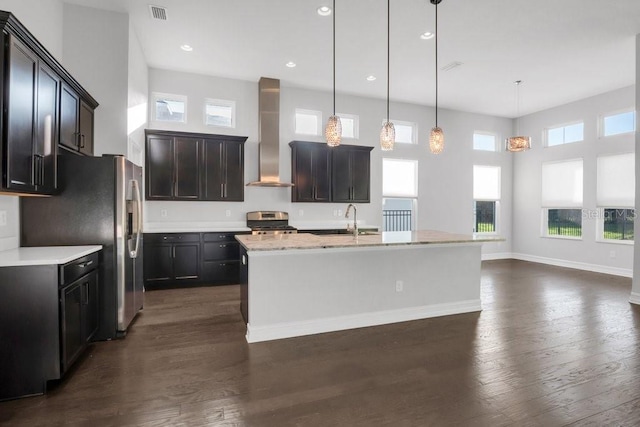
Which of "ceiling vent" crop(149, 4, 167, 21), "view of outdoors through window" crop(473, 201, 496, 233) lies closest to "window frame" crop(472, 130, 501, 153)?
"view of outdoors through window" crop(473, 201, 496, 233)

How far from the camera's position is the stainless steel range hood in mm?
5691

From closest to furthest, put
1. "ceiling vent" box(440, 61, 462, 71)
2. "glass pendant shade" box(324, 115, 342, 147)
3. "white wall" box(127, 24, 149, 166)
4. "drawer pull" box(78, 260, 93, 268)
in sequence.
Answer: "drawer pull" box(78, 260, 93, 268)
"glass pendant shade" box(324, 115, 342, 147)
"white wall" box(127, 24, 149, 166)
"ceiling vent" box(440, 61, 462, 71)

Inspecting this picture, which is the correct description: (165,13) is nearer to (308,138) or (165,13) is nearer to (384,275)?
(308,138)

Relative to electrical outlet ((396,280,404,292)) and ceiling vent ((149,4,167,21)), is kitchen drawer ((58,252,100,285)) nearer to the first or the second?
ceiling vent ((149,4,167,21))

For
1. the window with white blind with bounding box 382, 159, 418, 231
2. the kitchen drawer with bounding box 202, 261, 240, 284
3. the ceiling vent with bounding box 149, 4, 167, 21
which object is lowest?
the kitchen drawer with bounding box 202, 261, 240, 284

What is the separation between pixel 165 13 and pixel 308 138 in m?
3.11

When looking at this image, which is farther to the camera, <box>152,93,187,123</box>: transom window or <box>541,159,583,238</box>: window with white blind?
<box>541,159,583,238</box>: window with white blind

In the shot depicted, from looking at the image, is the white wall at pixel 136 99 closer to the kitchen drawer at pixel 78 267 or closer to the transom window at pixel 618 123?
the kitchen drawer at pixel 78 267

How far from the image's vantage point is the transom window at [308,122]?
6.31 m

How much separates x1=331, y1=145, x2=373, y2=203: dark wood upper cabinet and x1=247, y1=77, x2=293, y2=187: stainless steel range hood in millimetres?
994

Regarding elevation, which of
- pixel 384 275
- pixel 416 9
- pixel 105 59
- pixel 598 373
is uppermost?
pixel 416 9

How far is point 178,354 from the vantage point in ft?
9.20

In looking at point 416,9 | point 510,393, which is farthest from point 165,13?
point 510,393

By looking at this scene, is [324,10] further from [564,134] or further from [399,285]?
[564,134]
